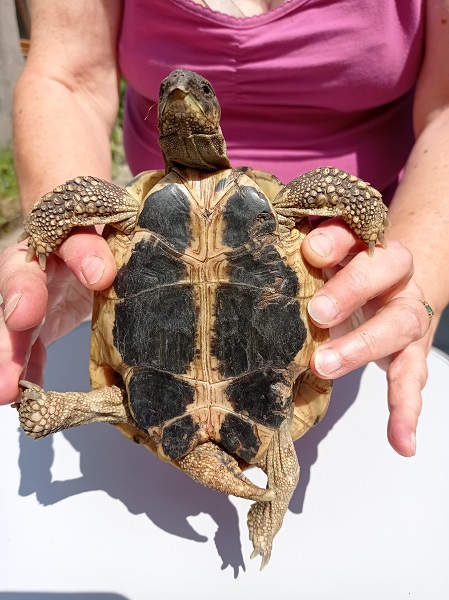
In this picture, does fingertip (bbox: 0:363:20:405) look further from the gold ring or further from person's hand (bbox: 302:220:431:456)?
the gold ring

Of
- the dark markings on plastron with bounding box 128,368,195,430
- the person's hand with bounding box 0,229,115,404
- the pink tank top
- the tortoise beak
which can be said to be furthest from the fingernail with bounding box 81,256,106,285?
the pink tank top

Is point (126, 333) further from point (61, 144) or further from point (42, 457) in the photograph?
point (61, 144)

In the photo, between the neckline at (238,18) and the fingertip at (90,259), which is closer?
the fingertip at (90,259)

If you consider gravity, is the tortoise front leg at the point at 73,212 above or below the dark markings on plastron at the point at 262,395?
above

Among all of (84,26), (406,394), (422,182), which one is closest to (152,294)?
(406,394)

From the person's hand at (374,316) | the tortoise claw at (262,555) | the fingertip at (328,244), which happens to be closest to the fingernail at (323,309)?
the person's hand at (374,316)

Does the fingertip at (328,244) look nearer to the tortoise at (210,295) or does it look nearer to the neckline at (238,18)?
the tortoise at (210,295)

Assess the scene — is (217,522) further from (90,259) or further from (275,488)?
(90,259)
